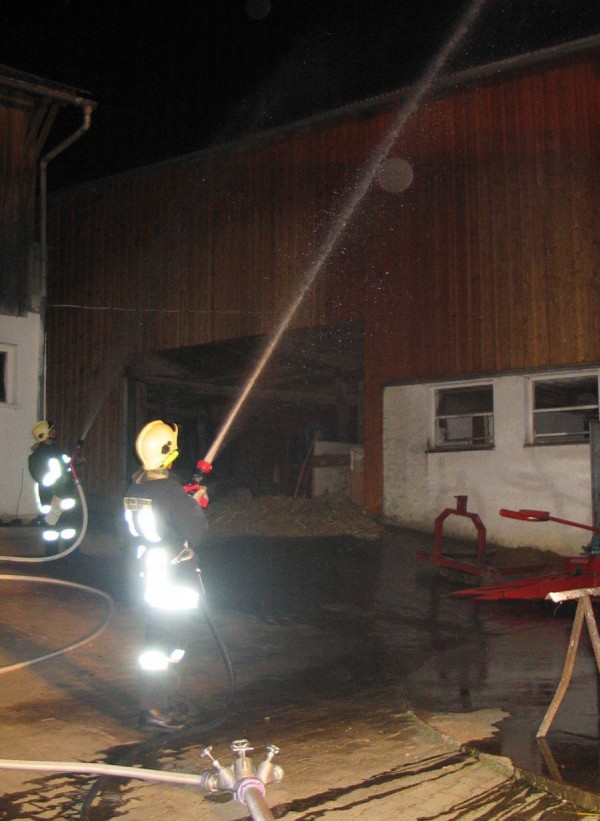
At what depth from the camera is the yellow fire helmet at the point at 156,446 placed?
5590 mm

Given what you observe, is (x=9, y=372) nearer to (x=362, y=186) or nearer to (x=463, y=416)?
(x=362, y=186)

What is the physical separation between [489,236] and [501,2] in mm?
9872

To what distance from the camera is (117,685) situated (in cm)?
647

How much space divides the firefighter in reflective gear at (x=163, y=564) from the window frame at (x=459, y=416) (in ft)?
31.8

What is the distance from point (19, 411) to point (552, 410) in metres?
8.55

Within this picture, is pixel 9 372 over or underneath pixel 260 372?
underneath

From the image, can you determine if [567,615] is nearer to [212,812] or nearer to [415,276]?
[212,812]

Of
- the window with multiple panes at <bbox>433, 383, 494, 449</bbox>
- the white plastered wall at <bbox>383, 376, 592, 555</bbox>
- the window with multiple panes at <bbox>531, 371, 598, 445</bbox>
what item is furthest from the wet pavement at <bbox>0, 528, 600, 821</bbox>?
the window with multiple panes at <bbox>433, 383, 494, 449</bbox>

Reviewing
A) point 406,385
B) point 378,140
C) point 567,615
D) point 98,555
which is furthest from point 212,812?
point 378,140

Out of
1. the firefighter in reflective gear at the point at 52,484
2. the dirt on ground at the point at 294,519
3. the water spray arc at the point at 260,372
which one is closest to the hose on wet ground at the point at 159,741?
the water spray arc at the point at 260,372

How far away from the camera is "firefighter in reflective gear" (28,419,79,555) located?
1078 cm

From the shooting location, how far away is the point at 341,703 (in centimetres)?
607

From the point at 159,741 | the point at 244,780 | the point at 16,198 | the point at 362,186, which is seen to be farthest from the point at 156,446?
the point at 362,186

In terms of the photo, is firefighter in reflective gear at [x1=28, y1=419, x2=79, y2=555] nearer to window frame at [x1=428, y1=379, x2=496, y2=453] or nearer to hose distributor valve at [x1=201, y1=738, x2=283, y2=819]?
window frame at [x1=428, y1=379, x2=496, y2=453]
